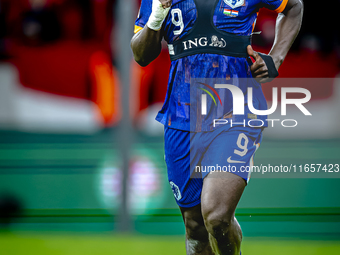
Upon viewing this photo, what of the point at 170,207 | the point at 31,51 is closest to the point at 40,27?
the point at 31,51

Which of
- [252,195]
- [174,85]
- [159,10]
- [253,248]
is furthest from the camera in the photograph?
[252,195]

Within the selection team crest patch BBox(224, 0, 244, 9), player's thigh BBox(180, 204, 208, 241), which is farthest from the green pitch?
team crest patch BBox(224, 0, 244, 9)

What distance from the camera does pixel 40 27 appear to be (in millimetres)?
6719

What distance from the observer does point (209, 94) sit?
76.2 inches

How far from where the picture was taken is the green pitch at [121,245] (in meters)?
3.43

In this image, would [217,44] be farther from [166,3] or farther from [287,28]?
[287,28]

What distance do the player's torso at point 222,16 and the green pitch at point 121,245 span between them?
2.01 metres

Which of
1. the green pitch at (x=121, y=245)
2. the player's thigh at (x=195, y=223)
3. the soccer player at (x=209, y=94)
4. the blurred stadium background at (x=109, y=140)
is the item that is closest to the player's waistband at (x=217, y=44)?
the soccer player at (x=209, y=94)

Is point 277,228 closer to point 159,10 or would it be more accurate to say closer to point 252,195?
point 252,195

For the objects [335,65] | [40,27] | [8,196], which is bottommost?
[8,196]

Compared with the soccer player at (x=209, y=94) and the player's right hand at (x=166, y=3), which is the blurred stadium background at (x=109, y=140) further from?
the player's right hand at (x=166, y=3)

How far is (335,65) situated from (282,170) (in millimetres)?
2035

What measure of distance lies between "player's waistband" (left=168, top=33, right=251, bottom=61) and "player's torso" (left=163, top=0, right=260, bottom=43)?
31 mm

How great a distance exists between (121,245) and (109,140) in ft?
11.1
